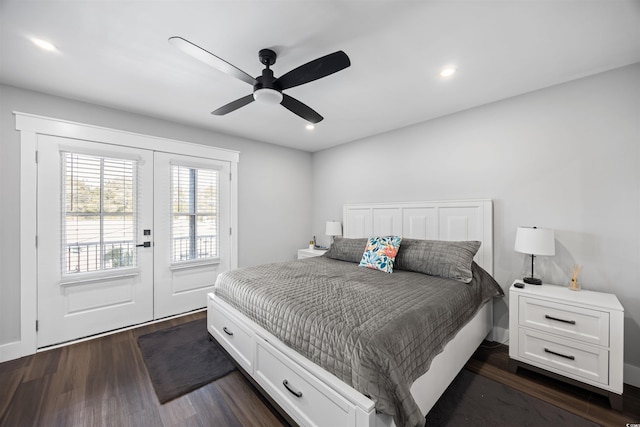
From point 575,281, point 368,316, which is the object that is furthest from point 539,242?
point 368,316

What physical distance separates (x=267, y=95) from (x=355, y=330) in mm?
1649

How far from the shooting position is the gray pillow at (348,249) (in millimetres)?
3129

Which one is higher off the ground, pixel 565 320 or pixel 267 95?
pixel 267 95

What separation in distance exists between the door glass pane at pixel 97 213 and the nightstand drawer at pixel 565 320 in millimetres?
4122

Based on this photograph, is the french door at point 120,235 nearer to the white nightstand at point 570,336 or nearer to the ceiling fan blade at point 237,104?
the ceiling fan blade at point 237,104

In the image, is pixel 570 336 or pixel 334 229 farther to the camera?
pixel 334 229

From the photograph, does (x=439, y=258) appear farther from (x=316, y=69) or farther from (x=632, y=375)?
(x=316, y=69)

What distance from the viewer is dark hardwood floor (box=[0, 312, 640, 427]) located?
1.66m

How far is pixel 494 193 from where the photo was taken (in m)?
2.73

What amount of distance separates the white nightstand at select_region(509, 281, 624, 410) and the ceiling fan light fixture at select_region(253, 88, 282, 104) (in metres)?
2.54

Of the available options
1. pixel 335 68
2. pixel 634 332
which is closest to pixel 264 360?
pixel 335 68

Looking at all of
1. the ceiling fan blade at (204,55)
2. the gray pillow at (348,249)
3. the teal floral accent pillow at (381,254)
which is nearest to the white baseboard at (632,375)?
the teal floral accent pillow at (381,254)

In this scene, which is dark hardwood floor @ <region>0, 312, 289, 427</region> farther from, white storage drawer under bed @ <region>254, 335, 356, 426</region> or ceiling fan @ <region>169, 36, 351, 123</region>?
ceiling fan @ <region>169, 36, 351, 123</region>

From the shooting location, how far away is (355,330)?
1344 millimetres
